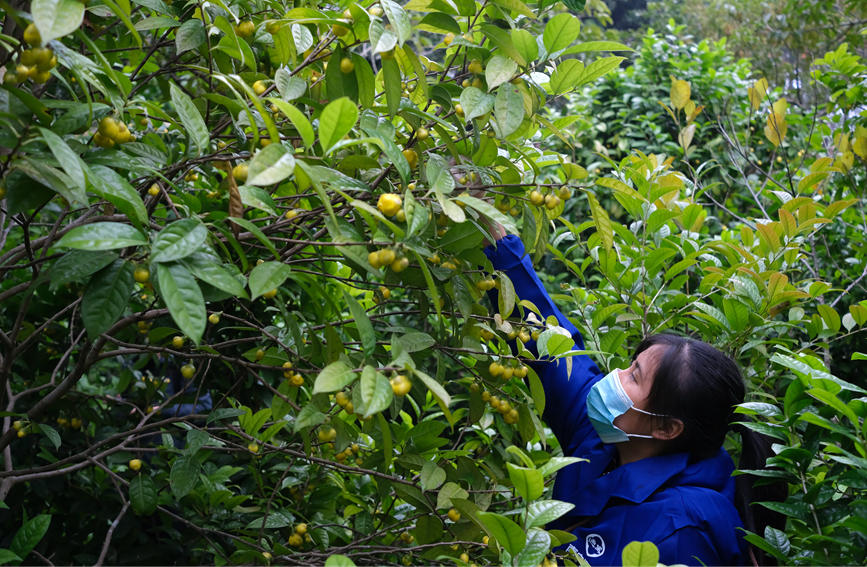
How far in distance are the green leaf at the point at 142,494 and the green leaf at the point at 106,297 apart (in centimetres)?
102

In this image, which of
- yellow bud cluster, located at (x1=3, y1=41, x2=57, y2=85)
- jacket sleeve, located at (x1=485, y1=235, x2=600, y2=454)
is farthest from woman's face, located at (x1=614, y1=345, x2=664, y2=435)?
yellow bud cluster, located at (x1=3, y1=41, x2=57, y2=85)

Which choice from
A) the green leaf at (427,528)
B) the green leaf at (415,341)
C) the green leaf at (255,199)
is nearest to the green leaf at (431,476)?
the green leaf at (427,528)

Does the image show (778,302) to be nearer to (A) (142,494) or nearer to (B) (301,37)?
(B) (301,37)

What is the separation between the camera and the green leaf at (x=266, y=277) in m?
1.04

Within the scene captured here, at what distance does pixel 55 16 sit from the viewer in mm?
885

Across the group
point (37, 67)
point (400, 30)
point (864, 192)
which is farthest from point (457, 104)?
point (864, 192)

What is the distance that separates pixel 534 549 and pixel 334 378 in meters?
0.40

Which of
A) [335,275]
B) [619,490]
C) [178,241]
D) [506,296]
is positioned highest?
[178,241]

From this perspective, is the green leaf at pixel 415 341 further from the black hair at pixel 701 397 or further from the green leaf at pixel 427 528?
the black hair at pixel 701 397

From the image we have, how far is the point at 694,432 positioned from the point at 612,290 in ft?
2.04

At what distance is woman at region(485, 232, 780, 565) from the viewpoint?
1.65m

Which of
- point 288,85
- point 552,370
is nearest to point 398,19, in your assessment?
point 288,85

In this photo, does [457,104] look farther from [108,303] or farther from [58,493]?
[58,493]

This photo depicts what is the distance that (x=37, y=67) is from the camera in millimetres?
979
